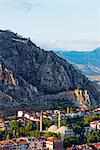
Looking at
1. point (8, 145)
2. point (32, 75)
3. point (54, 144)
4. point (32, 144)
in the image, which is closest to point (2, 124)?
point (32, 144)

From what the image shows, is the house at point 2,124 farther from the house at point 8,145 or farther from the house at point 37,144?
the house at point 8,145

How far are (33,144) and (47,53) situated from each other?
167ft

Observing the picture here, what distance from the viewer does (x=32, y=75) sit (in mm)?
97812

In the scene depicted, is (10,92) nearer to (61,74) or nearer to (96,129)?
(61,74)

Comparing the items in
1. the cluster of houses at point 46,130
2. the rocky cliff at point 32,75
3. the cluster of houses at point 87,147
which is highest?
the rocky cliff at point 32,75

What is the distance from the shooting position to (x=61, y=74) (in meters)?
98.7

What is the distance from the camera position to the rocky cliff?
295ft

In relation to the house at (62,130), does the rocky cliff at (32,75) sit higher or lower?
higher

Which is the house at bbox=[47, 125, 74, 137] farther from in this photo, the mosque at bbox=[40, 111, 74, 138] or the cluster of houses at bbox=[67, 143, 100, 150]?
the cluster of houses at bbox=[67, 143, 100, 150]

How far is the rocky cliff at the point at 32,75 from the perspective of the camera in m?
90.0

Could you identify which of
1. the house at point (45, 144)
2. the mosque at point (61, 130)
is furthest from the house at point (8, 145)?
the mosque at point (61, 130)

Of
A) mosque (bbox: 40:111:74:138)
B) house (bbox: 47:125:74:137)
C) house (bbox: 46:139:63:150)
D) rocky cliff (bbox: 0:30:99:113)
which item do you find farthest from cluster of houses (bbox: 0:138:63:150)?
rocky cliff (bbox: 0:30:99:113)

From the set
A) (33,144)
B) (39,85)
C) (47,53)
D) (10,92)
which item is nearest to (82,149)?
(33,144)

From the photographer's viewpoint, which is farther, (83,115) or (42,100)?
(42,100)
